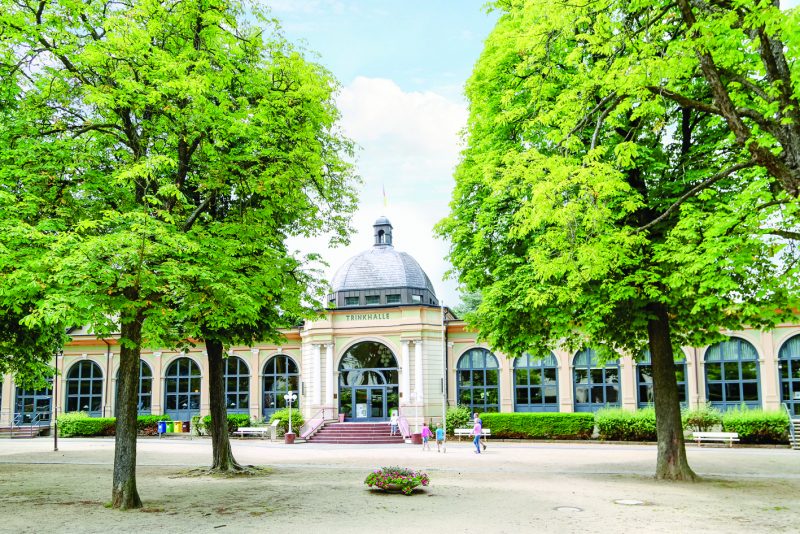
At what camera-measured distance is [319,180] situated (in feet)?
49.2

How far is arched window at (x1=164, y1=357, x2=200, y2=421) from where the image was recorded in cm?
3975

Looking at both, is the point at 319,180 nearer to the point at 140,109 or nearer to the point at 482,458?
the point at 140,109

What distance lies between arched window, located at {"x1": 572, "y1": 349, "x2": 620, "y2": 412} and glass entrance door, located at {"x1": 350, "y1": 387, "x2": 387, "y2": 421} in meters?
10.1

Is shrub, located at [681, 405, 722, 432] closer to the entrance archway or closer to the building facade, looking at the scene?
the building facade

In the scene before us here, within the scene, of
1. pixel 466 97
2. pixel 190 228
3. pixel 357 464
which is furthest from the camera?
pixel 357 464

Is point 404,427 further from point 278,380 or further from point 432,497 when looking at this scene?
point 432,497

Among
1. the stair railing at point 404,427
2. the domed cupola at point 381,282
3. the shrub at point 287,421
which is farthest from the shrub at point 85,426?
the stair railing at point 404,427

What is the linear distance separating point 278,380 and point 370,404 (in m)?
6.15

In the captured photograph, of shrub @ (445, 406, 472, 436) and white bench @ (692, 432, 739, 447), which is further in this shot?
shrub @ (445, 406, 472, 436)

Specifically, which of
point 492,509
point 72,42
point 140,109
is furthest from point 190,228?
point 492,509

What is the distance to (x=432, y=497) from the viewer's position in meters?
13.7

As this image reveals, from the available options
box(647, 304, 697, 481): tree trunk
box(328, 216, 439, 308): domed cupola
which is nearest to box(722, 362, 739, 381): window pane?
box(328, 216, 439, 308): domed cupola

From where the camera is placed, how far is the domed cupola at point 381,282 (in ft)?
124

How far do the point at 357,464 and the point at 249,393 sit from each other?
19.3 m
